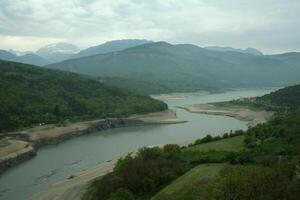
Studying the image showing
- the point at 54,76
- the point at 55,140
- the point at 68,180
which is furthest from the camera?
the point at 54,76

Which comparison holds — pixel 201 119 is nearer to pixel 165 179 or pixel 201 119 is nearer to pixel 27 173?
pixel 27 173

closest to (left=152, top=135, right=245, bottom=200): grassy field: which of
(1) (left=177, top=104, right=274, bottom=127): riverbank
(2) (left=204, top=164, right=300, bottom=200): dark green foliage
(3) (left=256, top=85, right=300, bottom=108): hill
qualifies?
(2) (left=204, top=164, right=300, bottom=200): dark green foliage

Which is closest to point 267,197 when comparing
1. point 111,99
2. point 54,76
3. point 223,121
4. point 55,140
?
point 55,140

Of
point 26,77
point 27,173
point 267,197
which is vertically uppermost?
point 26,77

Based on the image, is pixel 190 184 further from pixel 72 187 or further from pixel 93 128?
pixel 93 128

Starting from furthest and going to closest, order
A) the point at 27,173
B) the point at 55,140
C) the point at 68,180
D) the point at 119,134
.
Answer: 1. the point at 119,134
2. the point at 55,140
3. the point at 27,173
4. the point at 68,180

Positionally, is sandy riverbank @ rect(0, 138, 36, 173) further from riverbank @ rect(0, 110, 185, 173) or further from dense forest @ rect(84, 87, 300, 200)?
dense forest @ rect(84, 87, 300, 200)

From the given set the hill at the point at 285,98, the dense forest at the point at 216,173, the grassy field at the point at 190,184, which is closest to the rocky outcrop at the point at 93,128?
the hill at the point at 285,98
